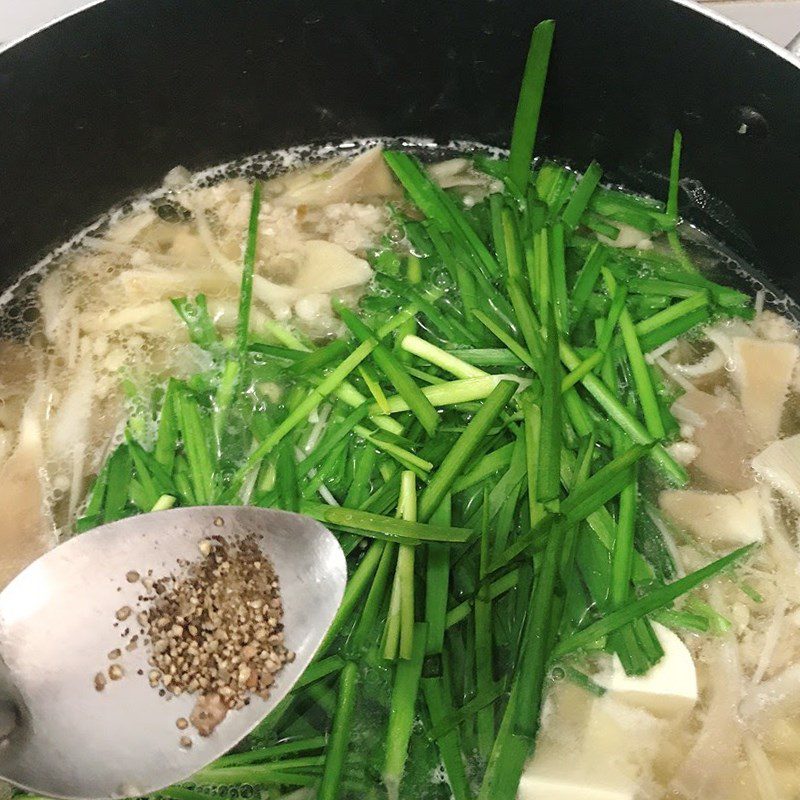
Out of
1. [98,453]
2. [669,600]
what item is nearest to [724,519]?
[669,600]

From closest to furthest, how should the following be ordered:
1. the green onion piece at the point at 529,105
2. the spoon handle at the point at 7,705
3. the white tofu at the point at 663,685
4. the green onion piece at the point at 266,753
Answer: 1. the spoon handle at the point at 7,705
2. the green onion piece at the point at 266,753
3. the white tofu at the point at 663,685
4. the green onion piece at the point at 529,105

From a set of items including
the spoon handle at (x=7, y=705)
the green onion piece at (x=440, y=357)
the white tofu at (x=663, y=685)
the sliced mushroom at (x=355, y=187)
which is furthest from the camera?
the sliced mushroom at (x=355, y=187)

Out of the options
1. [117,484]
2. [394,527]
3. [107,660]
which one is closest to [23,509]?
[117,484]

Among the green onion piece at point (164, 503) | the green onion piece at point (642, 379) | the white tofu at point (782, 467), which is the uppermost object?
the green onion piece at point (642, 379)

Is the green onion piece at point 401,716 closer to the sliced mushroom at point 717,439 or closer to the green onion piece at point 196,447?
the green onion piece at point 196,447

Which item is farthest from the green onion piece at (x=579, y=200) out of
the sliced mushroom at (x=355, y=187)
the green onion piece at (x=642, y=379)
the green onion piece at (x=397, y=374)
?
the green onion piece at (x=397, y=374)

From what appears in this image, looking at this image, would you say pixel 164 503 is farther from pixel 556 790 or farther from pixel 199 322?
pixel 556 790

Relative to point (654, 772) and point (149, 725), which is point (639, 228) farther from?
point (149, 725)

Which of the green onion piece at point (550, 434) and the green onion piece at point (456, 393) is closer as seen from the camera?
the green onion piece at point (550, 434)
